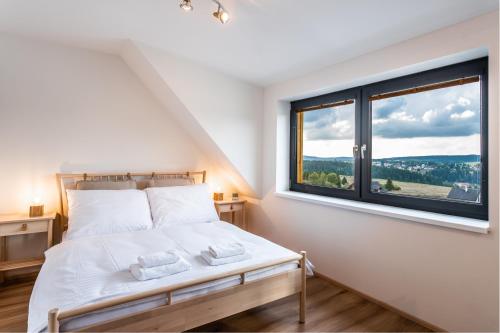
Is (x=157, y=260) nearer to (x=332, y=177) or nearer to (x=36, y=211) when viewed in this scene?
(x=36, y=211)

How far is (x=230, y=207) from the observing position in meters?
3.61

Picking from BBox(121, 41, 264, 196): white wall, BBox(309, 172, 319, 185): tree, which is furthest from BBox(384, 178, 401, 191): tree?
BBox(121, 41, 264, 196): white wall

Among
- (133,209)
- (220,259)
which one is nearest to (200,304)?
(220,259)

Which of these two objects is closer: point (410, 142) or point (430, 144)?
point (430, 144)

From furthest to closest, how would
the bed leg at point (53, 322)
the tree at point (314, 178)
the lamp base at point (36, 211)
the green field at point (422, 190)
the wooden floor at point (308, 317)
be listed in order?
1. the tree at point (314, 178)
2. the lamp base at point (36, 211)
3. the green field at point (422, 190)
4. the wooden floor at point (308, 317)
5. the bed leg at point (53, 322)

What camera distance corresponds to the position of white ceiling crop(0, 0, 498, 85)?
1846 mm

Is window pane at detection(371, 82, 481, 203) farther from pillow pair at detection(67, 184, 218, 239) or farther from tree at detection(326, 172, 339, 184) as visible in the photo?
pillow pair at detection(67, 184, 218, 239)

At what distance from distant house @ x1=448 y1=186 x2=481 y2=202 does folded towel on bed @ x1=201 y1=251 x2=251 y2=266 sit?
5.30 ft

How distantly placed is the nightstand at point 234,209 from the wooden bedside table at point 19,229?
1.71 meters

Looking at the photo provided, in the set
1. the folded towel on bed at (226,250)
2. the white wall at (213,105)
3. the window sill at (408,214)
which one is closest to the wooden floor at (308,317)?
the folded towel on bed at (226,250)

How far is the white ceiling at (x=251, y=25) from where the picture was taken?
1.85 meters

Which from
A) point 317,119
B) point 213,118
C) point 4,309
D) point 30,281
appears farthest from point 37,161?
point 317,119

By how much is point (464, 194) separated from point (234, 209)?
2.42 meters

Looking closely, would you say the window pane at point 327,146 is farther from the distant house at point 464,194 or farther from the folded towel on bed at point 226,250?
the folded towel on bed at point 226,250
